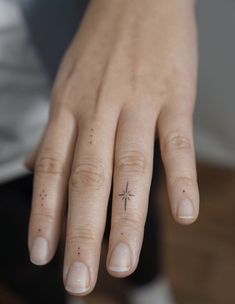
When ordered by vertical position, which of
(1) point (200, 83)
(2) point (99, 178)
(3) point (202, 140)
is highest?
(2) point (99, 178)

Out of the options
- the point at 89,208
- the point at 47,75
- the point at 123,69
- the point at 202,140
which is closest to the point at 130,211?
the point at 89,208

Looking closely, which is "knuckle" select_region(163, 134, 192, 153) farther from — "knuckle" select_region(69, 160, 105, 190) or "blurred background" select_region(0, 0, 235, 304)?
"blurred background" select_region(0, 0, 235, 304)

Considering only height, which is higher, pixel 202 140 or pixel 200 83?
pixel 200 83

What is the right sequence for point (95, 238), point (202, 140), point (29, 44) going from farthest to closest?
point (202, 140), point (29, 44), point (95, 238)

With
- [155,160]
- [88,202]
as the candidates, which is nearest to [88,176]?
[88,202]

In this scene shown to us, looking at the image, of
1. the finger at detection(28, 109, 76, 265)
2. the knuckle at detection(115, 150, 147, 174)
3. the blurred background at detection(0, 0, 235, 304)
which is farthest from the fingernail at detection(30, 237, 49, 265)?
the blurred background at detection(0, 0, 235, 304)

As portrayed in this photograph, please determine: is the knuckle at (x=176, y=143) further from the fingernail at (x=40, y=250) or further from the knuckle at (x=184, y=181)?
the fingernail at (x=40, y=250)

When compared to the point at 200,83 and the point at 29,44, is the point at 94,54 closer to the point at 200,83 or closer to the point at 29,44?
the point at 29,44

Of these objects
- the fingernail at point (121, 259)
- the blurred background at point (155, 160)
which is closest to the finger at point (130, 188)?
the fingernail at point (121, 259)
